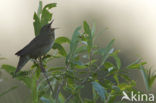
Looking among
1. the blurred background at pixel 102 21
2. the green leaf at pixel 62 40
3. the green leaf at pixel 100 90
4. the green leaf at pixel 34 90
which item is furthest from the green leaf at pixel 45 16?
the blurred background at pixel 102 21

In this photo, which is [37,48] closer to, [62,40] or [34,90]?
[62,40]

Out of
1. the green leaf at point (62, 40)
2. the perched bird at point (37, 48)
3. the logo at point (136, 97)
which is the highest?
the green leaf at point (62, 40)

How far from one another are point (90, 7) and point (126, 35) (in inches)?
140

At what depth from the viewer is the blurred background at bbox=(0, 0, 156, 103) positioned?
8.86 m

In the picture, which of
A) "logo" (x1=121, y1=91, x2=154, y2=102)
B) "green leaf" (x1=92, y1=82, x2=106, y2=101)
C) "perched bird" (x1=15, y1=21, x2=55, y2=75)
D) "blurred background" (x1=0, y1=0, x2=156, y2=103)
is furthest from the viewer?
"blurred background" (x1=0, y1=0, x2=156, y2=103)

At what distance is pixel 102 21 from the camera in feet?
37.2

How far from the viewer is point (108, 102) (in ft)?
6.60

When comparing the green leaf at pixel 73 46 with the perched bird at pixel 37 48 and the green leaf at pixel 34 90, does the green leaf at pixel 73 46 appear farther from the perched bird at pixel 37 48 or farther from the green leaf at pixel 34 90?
the perched bird at pixel 37 48

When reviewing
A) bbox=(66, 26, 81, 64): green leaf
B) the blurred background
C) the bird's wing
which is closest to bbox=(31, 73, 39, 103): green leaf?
bbox=(66, 26, 81, 64): green leaf

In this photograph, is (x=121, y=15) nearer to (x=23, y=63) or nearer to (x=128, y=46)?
(x=128, y=46)

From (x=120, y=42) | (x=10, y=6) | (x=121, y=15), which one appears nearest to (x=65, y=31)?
(x=120, y=42)

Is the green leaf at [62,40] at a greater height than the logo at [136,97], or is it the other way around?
the green leaf at [62,40]

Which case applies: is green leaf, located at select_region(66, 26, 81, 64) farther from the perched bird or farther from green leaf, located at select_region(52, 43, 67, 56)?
the perched bird

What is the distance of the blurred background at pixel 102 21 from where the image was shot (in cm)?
886
